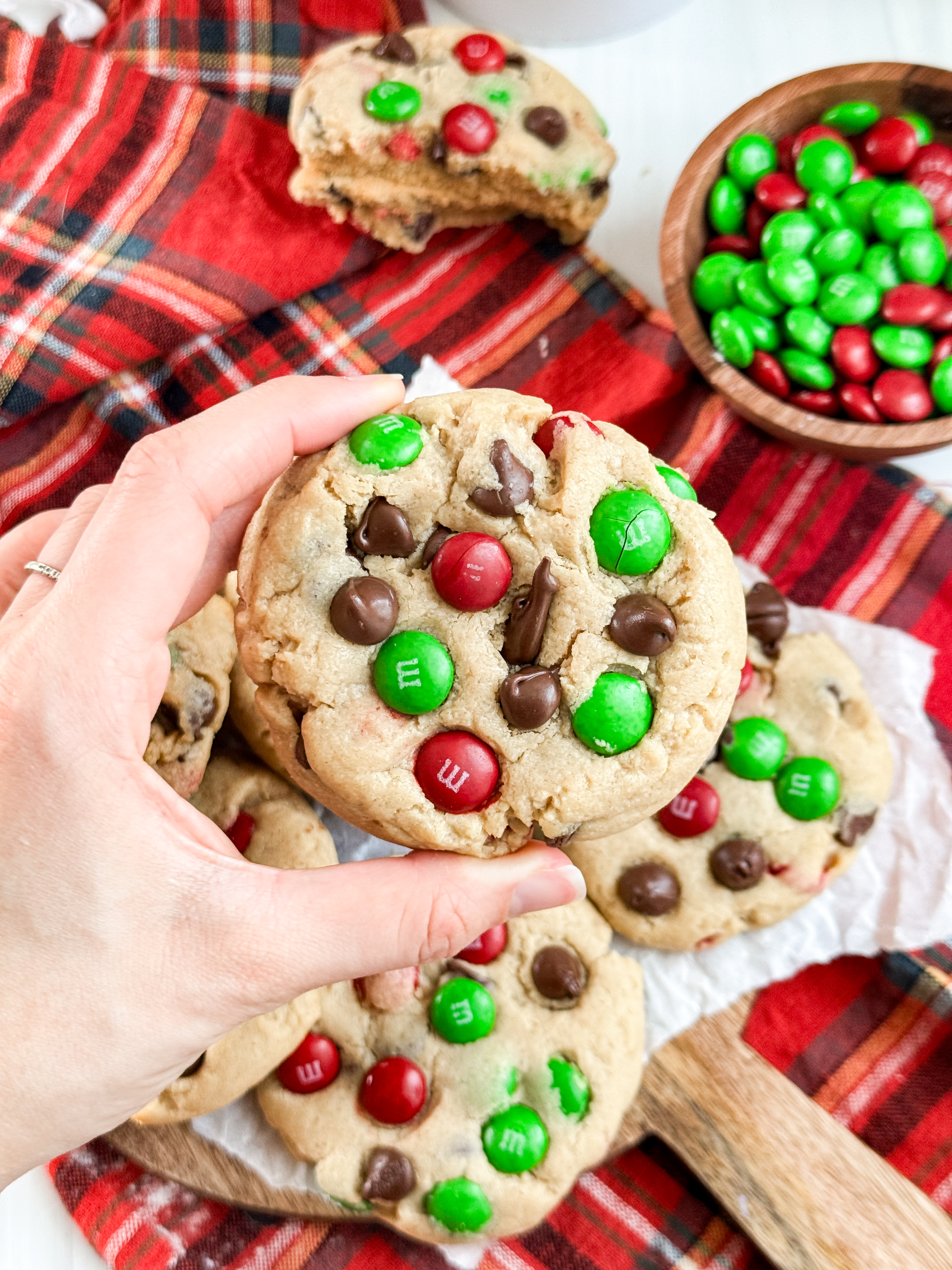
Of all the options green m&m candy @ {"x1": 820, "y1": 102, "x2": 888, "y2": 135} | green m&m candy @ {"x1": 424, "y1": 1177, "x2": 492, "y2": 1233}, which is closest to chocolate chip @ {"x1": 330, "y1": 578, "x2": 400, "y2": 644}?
green m&m candy @ {"x1": 424, "y1": 1177, "x2": 492, "y2": 1233}

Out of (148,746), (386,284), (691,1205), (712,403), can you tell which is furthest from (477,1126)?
(386,284)

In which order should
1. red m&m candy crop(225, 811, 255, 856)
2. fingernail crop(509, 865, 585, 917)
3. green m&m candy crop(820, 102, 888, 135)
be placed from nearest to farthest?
fingernail crop(509, 865, 585, 917)
red m&m candy crop(225, 811, 255, 856)
green m&m candy crop(820, 102, 888, 135)

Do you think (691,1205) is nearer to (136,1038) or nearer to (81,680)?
(136,1038)

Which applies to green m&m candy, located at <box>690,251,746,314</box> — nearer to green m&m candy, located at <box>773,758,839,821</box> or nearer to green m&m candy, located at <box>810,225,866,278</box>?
green m&m candy, located at <box>810,225,866,278</box>

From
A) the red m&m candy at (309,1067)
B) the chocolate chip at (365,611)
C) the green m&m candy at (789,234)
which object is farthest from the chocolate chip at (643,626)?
the green m&m candy at (789,234)

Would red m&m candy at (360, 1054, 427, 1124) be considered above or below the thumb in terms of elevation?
below
